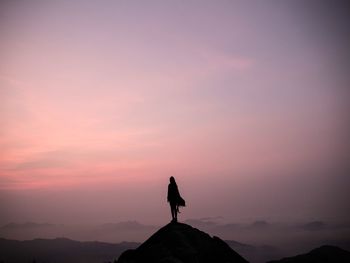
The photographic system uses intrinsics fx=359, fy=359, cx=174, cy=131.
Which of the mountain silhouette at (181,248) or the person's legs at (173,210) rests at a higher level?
the person's legs at (173,210)

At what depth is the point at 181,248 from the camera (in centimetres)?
2703

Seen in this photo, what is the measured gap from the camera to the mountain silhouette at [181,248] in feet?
86.3

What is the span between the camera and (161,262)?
23828mm

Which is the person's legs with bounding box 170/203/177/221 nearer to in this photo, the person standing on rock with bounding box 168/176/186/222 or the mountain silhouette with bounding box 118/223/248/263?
the person standing on rock with bounding box 168/176/186/222

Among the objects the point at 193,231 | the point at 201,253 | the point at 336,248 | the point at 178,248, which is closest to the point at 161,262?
the point at 178,248

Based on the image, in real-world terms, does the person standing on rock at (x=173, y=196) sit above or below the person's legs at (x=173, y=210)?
above

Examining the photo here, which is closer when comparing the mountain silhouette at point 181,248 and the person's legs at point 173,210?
the mountain silhouette at point 181,248

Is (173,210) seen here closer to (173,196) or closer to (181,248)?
(173,196)

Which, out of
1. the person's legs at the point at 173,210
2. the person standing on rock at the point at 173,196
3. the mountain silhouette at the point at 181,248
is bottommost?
the mountain silhouette at the point at 181,248

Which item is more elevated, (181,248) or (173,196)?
(173,196)

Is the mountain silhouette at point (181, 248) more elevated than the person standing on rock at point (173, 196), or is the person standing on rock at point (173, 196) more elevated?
the person standing on rock at point (173, 196)

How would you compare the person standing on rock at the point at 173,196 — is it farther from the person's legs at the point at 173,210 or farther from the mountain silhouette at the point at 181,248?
the mountain silhouette at the point at 181,248

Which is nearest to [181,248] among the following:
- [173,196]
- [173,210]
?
[173,210]

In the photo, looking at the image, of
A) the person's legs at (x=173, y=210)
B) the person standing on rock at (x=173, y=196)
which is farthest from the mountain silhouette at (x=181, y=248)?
the person standing on rock at (x=173, y=196)
